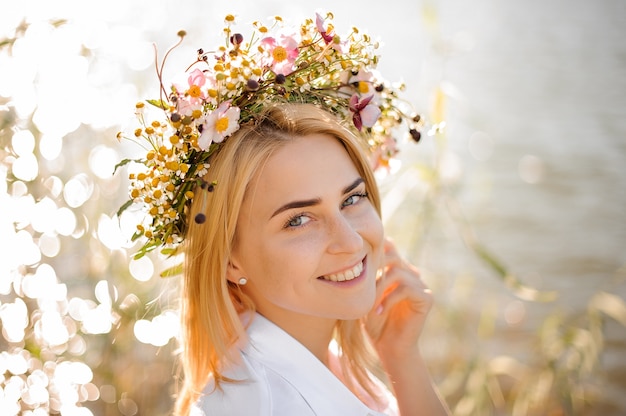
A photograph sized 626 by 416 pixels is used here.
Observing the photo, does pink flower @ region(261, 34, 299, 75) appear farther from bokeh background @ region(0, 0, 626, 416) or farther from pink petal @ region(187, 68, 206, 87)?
pink petal @ region(187, 68, 206, 87)

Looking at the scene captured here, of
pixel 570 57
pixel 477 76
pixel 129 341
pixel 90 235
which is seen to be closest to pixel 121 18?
pixel 90 235

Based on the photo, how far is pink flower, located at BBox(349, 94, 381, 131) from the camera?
2.44 meters

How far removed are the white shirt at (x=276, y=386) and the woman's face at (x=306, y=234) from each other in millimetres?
112

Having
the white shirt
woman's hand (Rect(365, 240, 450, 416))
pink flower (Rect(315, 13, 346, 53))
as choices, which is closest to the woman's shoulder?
the white shirt

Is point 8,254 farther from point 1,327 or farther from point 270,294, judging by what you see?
point 270,294

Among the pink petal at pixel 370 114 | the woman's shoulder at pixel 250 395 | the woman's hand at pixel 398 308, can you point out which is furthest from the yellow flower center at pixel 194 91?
the woman's hand at pixel 398 308

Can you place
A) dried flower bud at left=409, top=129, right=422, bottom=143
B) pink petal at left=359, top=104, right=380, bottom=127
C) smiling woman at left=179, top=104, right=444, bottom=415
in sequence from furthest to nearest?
dried flower bud at left=409, top=129, right=422, bottom=143
pink petal at left=359, top=104, right=380, bottom=127
smiling woman at left=179, top=104, right=444, bottom=415

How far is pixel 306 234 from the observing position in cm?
236

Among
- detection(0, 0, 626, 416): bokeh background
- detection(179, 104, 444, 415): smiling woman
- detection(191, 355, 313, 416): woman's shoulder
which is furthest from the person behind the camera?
detection(0, 0, 626, 416): bokeh background

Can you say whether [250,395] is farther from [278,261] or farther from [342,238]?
[342,238]

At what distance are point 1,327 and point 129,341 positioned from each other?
55 cm

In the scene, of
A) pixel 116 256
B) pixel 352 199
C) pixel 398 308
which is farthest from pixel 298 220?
pixel 116 256

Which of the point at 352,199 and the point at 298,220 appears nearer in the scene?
the point at 298,220

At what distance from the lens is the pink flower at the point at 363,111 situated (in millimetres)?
2436
